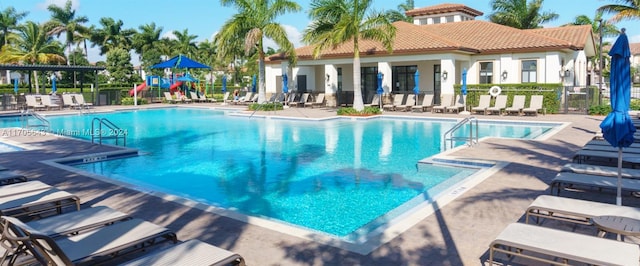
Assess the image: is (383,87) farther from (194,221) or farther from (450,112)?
(194,221)

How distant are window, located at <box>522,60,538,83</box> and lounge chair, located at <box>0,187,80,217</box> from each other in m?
23.7

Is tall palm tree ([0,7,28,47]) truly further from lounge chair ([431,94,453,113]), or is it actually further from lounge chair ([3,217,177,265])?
lounge chair ([3,217,177,265])

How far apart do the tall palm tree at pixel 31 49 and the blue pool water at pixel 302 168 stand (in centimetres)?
Answer: 3072

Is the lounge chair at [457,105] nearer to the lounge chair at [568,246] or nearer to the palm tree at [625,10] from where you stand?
the palm tree at [625,10]

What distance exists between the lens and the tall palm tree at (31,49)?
148ft

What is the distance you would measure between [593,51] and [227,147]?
28850mm

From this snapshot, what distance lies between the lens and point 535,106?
74.0ft

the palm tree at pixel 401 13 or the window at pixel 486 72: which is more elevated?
the palm tree at pixel 401 13

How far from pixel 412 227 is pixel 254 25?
2202 cm

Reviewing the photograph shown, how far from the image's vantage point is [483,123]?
67.8 feet

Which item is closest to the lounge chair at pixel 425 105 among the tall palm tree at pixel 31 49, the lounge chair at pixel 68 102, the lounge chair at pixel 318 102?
the lounge chair at pixel 318 102

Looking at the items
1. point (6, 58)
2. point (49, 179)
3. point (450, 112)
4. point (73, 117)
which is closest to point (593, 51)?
point (450, 112)

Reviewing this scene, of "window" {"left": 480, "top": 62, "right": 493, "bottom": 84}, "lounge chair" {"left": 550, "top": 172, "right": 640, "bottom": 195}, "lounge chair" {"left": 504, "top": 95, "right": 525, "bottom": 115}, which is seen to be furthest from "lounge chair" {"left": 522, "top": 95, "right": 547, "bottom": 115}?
"lounge chair" {"left": 550, "top": 172, "right": 640, "bottom": 195}

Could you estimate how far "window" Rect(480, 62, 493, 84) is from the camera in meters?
27.1
